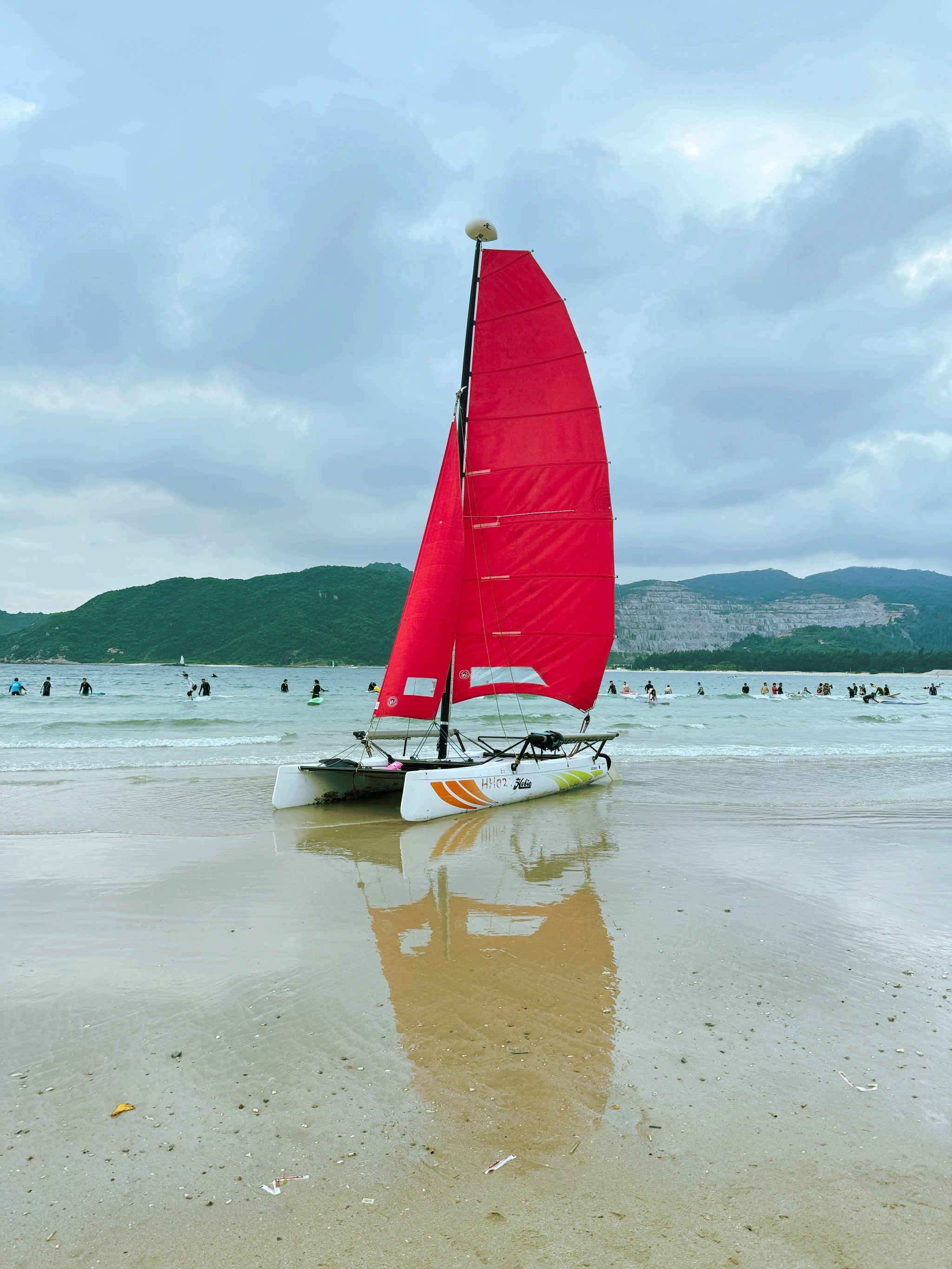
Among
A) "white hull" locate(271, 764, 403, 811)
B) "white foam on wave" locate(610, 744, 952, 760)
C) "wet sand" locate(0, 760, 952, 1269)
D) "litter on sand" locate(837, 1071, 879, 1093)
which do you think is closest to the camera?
"wet sand" locate(0, 760, 952, 1269)

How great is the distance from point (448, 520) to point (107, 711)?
30289mm

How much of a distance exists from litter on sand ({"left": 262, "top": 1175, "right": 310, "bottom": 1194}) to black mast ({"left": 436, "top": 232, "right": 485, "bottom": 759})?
9.70 meters

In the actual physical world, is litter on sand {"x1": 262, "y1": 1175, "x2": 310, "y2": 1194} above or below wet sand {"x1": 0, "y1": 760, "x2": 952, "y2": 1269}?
above

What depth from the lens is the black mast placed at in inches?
516

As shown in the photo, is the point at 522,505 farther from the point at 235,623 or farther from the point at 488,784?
the point at 235,623

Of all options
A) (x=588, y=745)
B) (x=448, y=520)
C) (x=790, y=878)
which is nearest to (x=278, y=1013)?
(x=790, y=878)

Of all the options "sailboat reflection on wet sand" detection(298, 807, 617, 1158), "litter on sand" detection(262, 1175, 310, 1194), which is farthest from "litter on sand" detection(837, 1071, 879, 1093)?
"litter on sand" detection(262, 1175, 310, 1194)

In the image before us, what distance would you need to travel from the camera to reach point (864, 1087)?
3.74 m

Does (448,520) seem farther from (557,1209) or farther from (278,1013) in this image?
(557,1209)

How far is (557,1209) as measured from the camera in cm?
279

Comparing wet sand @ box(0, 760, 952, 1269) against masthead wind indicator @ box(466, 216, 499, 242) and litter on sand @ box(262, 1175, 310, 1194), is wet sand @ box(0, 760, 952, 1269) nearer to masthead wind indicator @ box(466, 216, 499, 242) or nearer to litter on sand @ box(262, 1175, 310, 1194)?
litter on sand @ box(262, 1175, 310, 1194)

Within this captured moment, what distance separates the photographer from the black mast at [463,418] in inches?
516

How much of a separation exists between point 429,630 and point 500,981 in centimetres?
774

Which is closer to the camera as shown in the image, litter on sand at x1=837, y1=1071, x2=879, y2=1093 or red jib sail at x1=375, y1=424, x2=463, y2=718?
litter on sand at x1=837, y1=1071, x2=879, y2=1093
